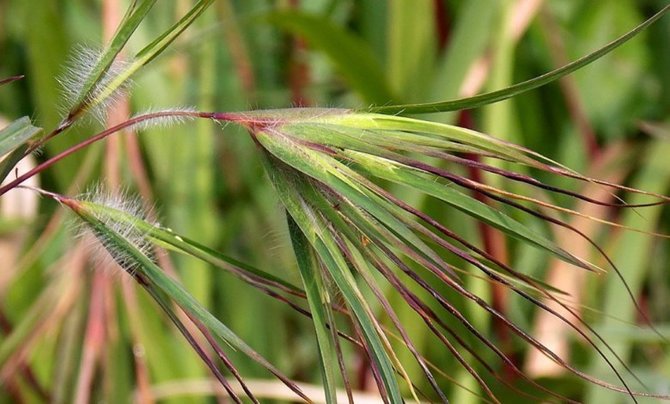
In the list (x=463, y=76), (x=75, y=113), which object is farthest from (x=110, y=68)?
(x=463, y=76)

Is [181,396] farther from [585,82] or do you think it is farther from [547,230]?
[585,82]

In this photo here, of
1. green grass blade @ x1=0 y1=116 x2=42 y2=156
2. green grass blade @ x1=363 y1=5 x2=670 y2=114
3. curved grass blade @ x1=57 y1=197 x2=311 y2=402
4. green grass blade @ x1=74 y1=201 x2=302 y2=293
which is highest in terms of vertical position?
green grass blade @ x1=363 y1=5 x2=670 y2=114

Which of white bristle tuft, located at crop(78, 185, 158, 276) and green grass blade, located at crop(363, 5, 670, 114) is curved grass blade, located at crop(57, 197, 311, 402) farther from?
green grass blade, located at crop(363, 5, 670, 114)

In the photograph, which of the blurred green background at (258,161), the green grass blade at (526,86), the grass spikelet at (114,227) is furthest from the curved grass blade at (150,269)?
the blurred green background at (258,161)

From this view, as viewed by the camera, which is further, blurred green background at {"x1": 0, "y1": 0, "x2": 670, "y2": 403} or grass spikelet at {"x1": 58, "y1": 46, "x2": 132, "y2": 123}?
blurred green background at {"x1": 0, "y1": 0, "x2": 670, "y2": 403}

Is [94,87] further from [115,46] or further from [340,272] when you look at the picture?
[340,272]

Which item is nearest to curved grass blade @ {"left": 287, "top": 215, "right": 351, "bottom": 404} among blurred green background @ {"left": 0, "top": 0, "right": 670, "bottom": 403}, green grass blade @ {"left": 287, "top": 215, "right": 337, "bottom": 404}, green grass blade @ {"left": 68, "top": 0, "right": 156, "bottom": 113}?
green grass blade @ {"left": 287, "top": 215, "right": 337, "bottom": 404}

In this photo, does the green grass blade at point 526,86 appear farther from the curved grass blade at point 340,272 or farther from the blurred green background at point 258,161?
the blurred green background at point 258,161
